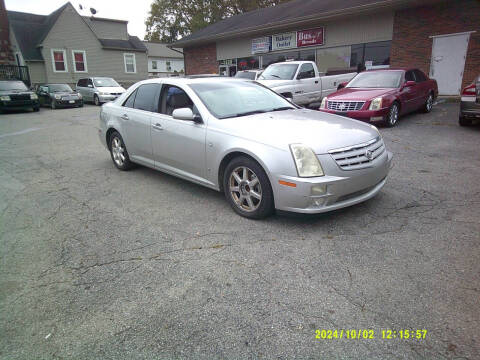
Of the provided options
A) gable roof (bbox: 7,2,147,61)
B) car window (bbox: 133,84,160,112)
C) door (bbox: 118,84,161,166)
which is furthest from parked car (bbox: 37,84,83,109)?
car window (bbox: 133,84,160,112)

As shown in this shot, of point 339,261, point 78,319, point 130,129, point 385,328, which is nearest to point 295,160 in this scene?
point 339,261

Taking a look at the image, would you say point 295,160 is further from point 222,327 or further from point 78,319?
point 78,319

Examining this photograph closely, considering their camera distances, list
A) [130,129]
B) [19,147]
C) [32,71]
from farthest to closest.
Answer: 1. [32,71]
2. [19,147]
3. [130,129]

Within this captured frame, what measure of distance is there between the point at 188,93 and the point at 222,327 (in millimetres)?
3285

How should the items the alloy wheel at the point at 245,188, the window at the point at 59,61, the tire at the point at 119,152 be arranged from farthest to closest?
the window at the point at 59,61
the tire at the point at 119,152
the alloy wheel at the point at 245,188

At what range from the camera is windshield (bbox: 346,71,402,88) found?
964 cm

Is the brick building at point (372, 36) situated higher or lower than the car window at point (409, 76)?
higher

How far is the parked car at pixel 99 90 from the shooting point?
20797mm

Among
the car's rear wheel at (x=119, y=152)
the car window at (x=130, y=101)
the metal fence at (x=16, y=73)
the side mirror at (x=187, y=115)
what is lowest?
the car's rear wheel at (x=119, y=152)

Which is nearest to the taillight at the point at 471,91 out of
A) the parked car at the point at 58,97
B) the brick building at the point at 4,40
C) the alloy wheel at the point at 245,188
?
the alloy wheel at the point at 245,188

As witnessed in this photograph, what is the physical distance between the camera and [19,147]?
8.75 metres

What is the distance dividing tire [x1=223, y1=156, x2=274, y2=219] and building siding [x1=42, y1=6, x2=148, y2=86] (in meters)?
29.3

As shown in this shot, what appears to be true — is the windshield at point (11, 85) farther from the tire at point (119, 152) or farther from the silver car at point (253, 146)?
the silver car at point (253, 146)

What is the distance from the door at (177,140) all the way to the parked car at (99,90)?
17.1 m
